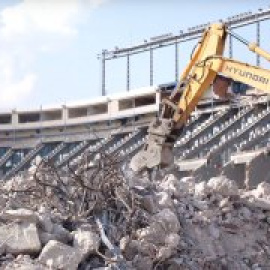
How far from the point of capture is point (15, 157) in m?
51.7

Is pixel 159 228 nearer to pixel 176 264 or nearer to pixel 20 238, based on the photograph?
pixel 176 264

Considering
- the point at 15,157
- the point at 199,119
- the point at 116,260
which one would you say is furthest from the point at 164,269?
the point at 15,157

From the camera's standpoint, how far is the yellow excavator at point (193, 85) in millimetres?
14500

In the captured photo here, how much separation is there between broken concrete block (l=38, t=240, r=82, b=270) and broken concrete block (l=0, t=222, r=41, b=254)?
17 cm

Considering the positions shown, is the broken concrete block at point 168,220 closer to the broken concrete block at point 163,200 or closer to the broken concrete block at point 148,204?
the broken concrete block at point 148,204

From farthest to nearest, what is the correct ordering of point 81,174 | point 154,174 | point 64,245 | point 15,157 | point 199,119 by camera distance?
point 15,157 < point 199,119 < point 154,174 < point 81,174 < point 64,245

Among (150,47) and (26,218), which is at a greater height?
(150,47)

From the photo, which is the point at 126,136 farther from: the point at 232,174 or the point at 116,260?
the point at 116,260

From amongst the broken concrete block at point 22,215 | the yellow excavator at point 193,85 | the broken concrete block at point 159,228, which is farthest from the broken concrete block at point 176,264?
the yellow excavator at point 193,85

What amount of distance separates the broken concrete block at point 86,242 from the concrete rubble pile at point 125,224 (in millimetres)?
11

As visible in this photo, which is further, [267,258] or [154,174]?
[154,174]

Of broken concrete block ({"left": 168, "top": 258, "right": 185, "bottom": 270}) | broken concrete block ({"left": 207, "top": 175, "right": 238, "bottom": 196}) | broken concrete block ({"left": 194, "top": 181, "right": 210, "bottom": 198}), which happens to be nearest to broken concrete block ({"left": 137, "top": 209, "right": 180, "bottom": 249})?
broken concrete block ({"left": 168, "top": 258, "right": 185, "bottom": 270})

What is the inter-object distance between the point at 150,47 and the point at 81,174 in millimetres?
44206

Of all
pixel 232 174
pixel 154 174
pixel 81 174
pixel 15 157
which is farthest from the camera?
pixel 15 157
